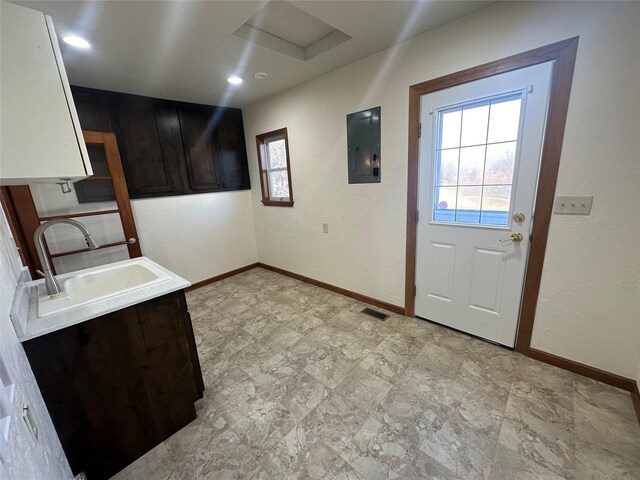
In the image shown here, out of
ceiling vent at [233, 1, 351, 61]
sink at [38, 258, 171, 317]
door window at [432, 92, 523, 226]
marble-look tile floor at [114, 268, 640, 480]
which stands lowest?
marble-look tile floor at [114, 268, 640, 480]

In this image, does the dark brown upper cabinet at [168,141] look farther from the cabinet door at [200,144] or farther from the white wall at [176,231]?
the white wall at [176,231]

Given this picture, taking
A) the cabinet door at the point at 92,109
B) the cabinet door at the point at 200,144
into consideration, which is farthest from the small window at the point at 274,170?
the cabinet door at the point at 92,109

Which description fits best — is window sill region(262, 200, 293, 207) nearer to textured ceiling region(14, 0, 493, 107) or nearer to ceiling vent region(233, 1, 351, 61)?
textured ceiling region(14, 0, 493, 107)

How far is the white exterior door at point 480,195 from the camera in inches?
67.8

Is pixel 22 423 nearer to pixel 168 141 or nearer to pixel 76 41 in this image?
pixel 76 41

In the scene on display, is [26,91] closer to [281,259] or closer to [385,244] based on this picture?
[385,244]

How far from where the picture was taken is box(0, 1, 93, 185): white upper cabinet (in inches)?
36.9

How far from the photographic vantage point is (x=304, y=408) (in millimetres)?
1643

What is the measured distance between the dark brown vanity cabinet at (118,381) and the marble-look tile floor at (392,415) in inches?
5.9

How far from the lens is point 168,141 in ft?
10.3

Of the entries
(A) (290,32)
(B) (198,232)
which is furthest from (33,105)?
(B) (198,232)

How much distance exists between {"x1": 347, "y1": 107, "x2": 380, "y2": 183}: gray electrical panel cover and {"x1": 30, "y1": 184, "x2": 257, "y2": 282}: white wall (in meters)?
2.04

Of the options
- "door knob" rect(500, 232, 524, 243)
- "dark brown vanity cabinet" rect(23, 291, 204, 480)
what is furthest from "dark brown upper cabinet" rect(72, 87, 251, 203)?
"door knob" rect(500, 232, 524, 243)

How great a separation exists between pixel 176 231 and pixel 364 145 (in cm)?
255
